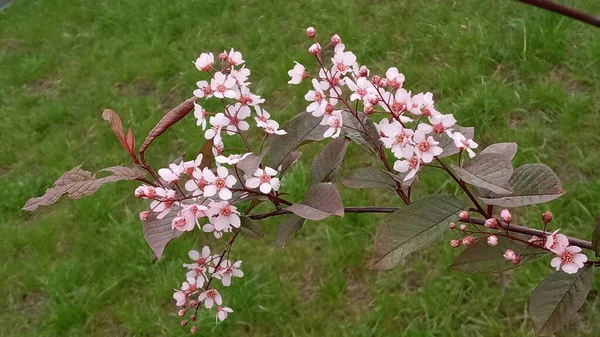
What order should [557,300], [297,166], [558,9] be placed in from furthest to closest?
[297,166], [557,300], [558,9]

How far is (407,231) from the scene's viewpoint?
2.30ft

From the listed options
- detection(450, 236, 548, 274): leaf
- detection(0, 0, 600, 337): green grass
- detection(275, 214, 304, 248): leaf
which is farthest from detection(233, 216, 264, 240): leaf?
detection(0, 0, 600, 337): green grass

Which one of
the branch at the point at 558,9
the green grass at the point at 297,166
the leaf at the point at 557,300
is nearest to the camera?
the branch at the point at 558,9

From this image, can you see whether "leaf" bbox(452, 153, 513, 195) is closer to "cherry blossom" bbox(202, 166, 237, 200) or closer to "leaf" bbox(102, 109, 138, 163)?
"cherry blossom" bbox(202, 166, 237, 200)

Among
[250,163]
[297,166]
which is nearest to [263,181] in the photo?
[250,163]

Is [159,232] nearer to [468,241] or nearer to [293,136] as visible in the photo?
[293,136]

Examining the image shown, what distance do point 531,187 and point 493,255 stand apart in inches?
3.4

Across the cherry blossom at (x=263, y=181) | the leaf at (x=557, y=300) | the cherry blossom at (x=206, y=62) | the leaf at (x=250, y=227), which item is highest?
the cherry blossom at (x=206, y=62)

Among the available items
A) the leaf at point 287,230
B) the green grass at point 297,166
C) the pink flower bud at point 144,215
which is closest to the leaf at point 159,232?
the pink flower bud at point 144,215

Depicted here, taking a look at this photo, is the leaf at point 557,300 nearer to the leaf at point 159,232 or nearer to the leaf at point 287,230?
the leaf at point 287,230

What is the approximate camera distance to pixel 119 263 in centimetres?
232

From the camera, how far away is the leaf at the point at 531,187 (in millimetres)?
696

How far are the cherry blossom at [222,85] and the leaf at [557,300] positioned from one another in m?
0.44

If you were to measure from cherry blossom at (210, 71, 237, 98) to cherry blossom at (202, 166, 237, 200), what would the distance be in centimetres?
12
